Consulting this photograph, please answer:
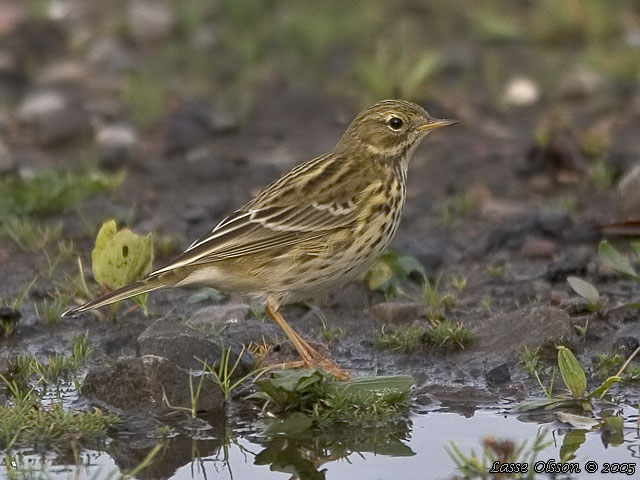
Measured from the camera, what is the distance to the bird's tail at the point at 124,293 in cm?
676

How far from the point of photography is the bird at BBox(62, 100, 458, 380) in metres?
6.91

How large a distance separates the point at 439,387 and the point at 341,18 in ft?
24.5

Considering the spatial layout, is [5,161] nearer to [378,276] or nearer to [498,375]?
[378,276]

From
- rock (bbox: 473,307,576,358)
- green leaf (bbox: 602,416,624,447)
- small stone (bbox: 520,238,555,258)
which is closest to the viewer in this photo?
green leaf (bbox: 602,416,624,447)

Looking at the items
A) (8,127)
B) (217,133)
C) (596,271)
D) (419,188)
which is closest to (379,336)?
(596,271)

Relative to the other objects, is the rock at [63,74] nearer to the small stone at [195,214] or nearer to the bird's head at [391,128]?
the small stone at [195,214]

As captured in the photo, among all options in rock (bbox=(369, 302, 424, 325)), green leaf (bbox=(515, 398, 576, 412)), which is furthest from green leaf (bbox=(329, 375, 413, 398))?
rock (bbox=(369, 302, 424, 325))

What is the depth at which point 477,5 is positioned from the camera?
13773mm

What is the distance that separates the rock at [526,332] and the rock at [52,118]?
5.21 m

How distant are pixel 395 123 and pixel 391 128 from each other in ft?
0.13

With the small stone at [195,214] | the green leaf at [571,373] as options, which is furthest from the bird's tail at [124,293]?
the small stone at [195,214]

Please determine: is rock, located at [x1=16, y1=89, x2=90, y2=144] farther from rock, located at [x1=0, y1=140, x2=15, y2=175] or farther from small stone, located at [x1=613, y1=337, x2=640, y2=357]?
small stone, located at [x1=613, y1=337, x2=640, y2=357]

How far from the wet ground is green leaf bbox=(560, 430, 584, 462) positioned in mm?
42

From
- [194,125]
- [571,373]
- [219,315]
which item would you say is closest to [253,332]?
[219,315]
